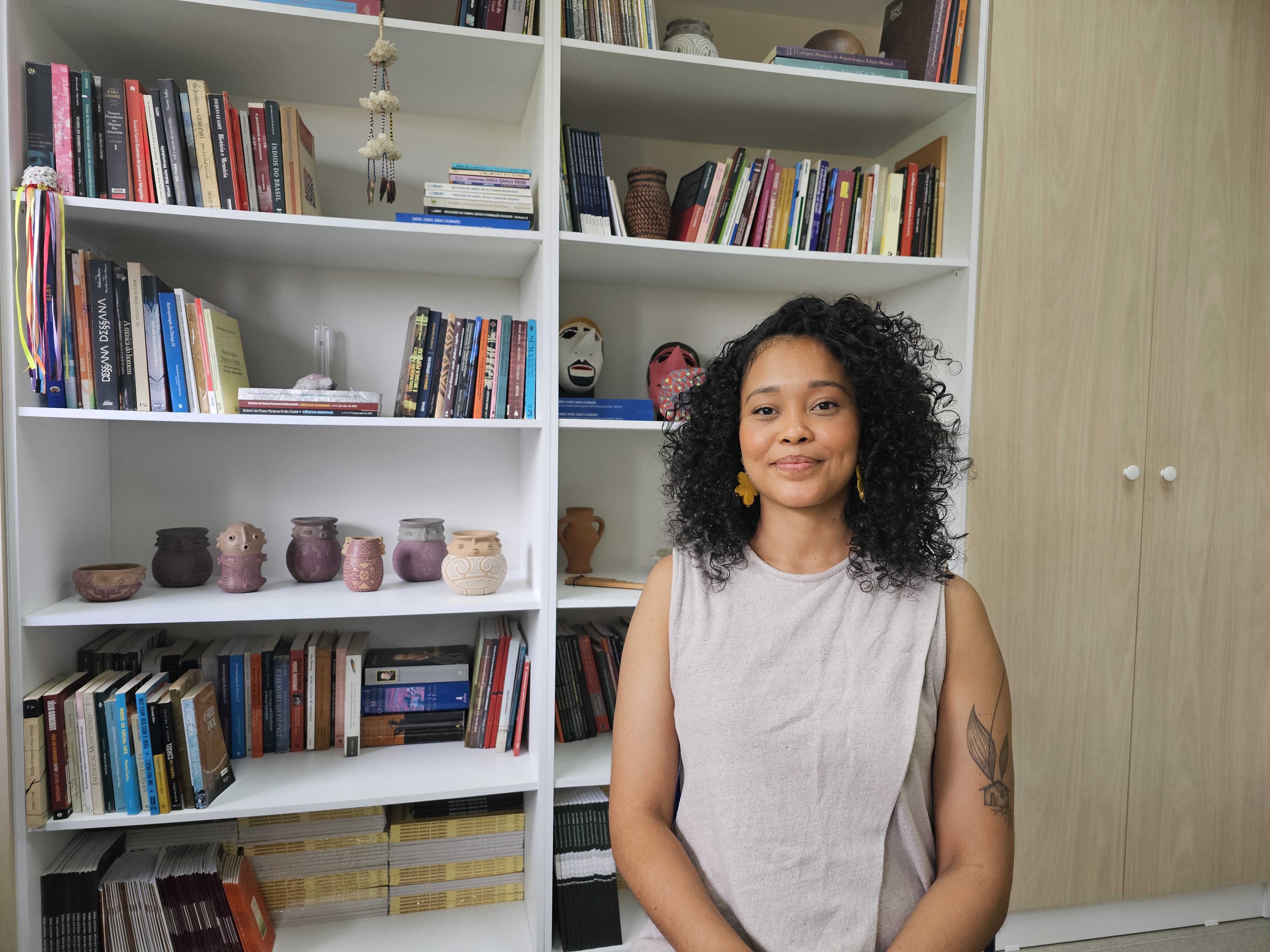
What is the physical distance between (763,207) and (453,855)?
178cm

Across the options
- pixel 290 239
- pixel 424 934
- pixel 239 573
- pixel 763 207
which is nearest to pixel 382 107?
pixel 290 239

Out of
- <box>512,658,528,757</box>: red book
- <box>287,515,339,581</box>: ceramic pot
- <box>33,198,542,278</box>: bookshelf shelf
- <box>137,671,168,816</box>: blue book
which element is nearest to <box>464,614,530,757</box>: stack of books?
<box>512,658,528,757</box>: red book

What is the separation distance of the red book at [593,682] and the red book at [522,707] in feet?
0.48

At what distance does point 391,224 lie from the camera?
1641 millimetres

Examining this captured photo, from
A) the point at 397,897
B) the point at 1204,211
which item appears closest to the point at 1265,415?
the point at 1204,211

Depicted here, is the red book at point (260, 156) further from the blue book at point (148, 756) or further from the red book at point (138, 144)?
the blue book at point (148, 756)

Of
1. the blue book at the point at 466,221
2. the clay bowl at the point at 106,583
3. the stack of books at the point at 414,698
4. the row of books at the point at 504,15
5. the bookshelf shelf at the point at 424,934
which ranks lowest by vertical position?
the bookshelf shelf at the point at 424,934

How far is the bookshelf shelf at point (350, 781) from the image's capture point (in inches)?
63.2

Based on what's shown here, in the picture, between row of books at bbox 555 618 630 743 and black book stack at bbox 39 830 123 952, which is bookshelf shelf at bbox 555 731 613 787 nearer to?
row of books at bbox 555 618 630 743

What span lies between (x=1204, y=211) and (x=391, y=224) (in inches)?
78.8

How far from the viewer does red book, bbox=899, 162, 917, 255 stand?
77.7 inches

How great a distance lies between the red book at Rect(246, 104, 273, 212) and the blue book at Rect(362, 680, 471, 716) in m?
1.15

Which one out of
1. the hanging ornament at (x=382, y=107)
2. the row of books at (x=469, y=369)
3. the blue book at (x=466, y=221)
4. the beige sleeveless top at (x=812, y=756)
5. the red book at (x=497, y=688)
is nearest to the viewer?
the beige sleeveless top at (x=812, y=756)

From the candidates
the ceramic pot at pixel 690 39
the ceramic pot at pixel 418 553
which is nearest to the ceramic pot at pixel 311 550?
the ceramic pot at pixel 418 553
